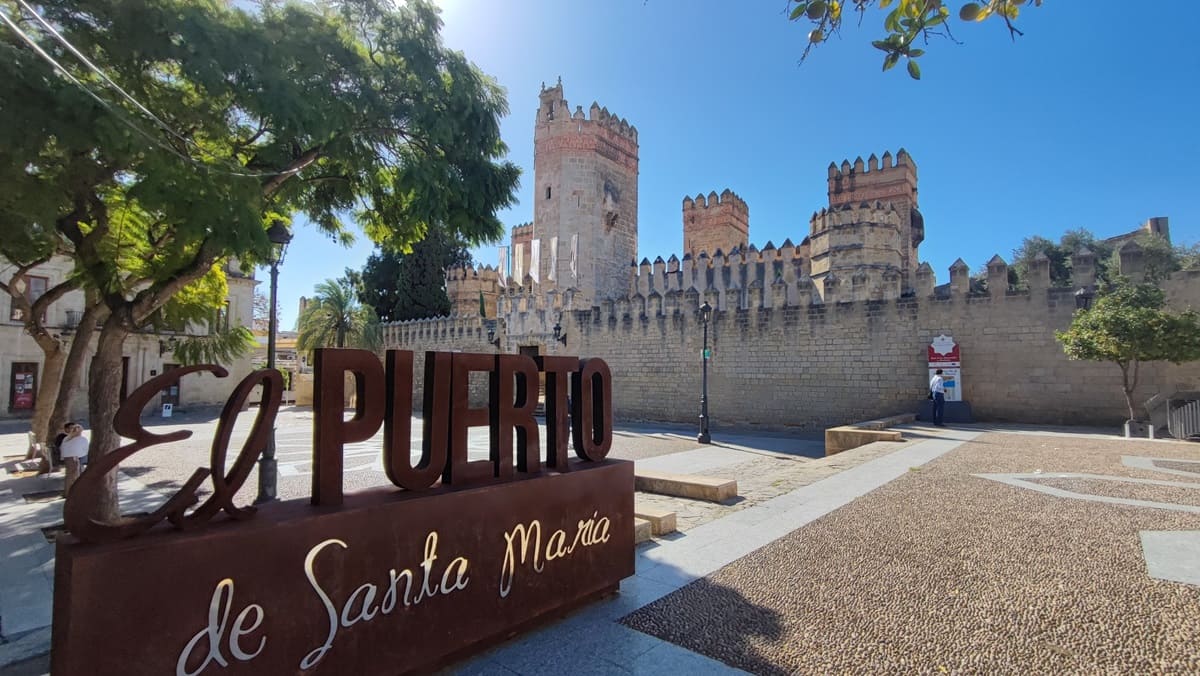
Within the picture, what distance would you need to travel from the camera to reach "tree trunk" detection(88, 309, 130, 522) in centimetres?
638

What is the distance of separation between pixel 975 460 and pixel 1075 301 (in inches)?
316

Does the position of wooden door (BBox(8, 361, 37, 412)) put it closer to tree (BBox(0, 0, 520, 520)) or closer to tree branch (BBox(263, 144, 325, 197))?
tree (BBox(0, 0, 520, 520))

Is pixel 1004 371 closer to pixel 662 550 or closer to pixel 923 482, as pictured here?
pixel 923 482

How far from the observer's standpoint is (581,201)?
3016cm

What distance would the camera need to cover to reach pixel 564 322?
2444cm

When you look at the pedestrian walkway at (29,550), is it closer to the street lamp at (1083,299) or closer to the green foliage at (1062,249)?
the street lamp at (1083,299)

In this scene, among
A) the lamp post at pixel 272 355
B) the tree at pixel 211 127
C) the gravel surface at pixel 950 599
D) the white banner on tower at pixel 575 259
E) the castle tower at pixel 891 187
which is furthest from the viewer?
the white banner on tower at pixel 575 259

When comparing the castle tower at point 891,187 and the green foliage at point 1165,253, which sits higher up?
the castle tower at point 891,187

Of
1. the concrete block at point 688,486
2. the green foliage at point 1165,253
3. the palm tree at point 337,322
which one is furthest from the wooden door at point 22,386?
the green foliage at point 1165,253

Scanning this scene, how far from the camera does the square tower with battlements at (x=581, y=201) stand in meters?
30.0

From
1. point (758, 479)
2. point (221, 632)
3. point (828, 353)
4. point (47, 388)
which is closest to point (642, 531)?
point (221, 632)

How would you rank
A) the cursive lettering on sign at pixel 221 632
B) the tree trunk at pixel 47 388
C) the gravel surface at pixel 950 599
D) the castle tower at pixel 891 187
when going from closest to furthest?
the cursive lettering on sign at pixel 221 632
the gravel surface at pixel 950 599
the tree trunk at pixel 47 388
the castle tower at pixel 891 187

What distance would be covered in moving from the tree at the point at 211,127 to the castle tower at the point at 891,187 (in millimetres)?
23835

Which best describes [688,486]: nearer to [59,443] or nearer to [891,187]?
[59,443]
